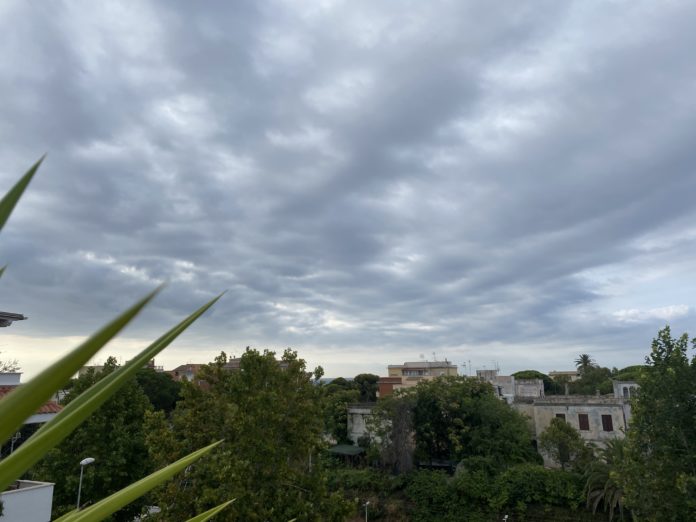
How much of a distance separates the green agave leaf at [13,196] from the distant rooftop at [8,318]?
10692mm

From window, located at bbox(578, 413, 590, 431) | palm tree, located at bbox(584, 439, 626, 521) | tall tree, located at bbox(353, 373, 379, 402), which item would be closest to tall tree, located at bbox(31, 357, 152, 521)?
palm tree, located at bbox(584, 439, 626, 521)

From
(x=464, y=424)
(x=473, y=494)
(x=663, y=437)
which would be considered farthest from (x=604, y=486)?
(x=663, y=437)

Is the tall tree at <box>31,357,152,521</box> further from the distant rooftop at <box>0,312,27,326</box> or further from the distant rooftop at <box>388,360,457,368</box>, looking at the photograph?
the distant rooftop at <box>388,360,457,368</box>

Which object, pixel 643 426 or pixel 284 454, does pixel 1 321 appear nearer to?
pixel 284 454

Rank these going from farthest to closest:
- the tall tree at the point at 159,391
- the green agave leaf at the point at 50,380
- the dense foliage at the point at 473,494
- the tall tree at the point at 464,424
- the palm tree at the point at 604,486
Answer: the tall tree at the point at 159,391 → the tall tree at the point at 464,424 → the dense foliage at the point at 473,494 → the palm tree at the point at 604,486 → the green agave leaf at the point at 50,380

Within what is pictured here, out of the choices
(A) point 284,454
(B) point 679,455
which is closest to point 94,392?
(A) point 284,454

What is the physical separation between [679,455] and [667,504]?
1.17 metres

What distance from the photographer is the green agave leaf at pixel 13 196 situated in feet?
2.52

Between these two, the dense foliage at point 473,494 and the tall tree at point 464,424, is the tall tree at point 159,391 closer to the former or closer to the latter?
the dense foliage at point 473,494

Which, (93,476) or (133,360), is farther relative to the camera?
(93,476)

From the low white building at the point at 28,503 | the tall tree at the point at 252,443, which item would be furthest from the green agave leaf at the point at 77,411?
the low white building at the point at 28,503

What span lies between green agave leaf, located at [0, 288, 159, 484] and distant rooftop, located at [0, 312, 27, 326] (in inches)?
430

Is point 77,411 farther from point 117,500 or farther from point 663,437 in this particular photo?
point 663,437

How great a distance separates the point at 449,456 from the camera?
30875 millimetres
